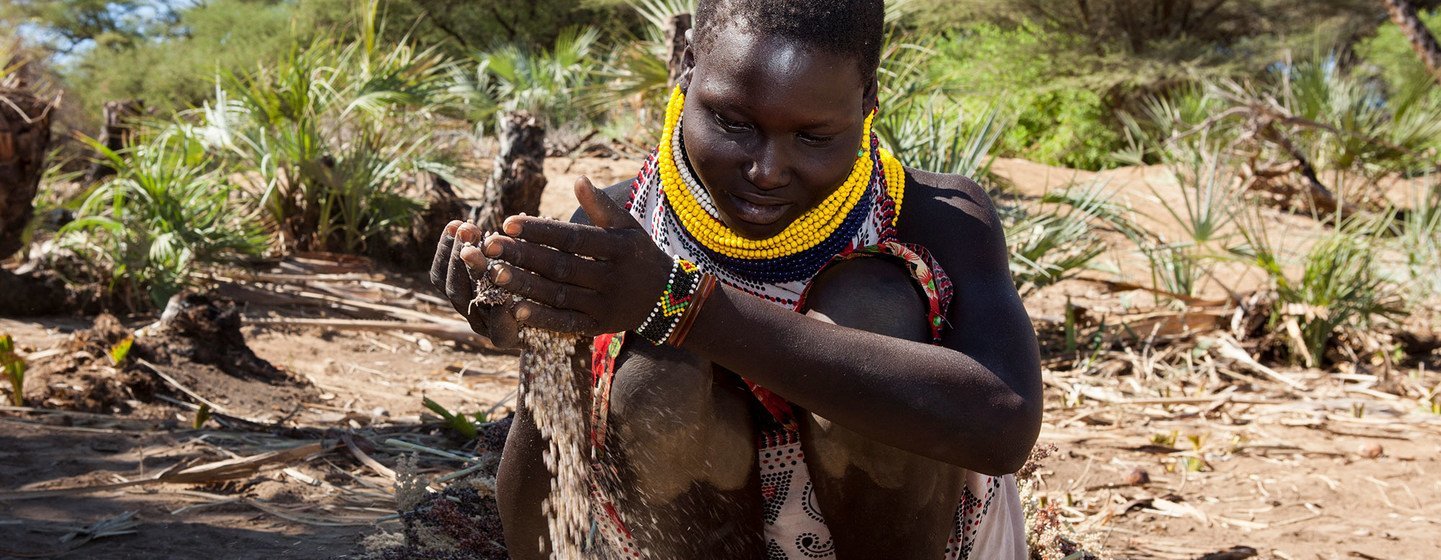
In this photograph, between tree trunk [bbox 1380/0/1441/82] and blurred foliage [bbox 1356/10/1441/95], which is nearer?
tree trunk [bbox 1380/0/1441/82]

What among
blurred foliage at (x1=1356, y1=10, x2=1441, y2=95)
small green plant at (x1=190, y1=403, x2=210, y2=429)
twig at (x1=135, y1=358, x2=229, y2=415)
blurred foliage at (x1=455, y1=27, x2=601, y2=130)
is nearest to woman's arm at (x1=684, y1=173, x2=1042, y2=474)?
small green plant at (x1=190, y1=403, x2=210, y2=429)

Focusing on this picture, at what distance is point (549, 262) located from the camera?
1445mm

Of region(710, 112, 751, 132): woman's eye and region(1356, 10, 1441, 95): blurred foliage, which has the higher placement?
region(1356, 10, 1441, 95): blurred foliage

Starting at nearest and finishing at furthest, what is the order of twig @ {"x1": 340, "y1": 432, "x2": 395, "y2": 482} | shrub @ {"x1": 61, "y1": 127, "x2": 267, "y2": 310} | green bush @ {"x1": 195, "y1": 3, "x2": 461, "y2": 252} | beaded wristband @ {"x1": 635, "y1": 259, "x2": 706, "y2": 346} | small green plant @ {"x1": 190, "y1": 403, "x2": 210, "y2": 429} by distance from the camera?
1. beaded wristband @ {"x1": 635, "y1": 259, "x2": 706, "y2": 346}
2. twig @ {"x1": 340, "y1": 432, "x2": 395, "y2": 482}
3. small green plant @ {"x1": 190, "y1": 403, "x2": 210, "y2": 429}
4. shrub @ {"x1": 61, "y1": 127, "x2": 267, "y2": 310}
5. green bush @ {"x1": 195, "y1": 3, "x2": 461, "y2": 252}

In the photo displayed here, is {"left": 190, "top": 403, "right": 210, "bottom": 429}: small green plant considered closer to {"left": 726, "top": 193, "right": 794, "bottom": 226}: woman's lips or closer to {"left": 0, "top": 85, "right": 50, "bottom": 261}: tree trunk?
{"left": 0, "top": 85, "right": 50, "bottom": 261}: tree trunk

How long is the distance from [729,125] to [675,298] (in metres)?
0.34

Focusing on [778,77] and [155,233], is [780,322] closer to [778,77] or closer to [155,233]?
[778,77]

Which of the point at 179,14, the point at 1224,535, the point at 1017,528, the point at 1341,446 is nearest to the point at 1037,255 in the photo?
the point at 1341,446

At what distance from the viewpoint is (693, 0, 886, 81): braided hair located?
1703 millimetres

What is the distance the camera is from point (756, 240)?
1904mm

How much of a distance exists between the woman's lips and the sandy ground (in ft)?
4.58

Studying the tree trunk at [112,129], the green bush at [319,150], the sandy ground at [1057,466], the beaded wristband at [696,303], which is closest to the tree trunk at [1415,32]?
the sandy ground at [1057,466]

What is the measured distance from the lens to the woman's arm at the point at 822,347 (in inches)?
57.7

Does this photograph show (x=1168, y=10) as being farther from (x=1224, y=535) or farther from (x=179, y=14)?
(x=179, y=14)
